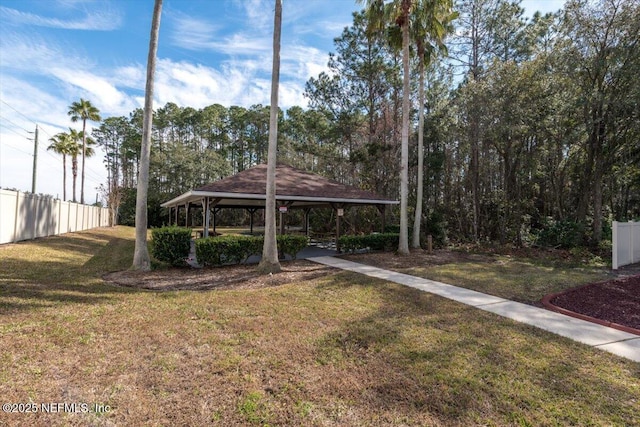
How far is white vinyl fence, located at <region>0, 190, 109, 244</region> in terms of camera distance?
11102 mm

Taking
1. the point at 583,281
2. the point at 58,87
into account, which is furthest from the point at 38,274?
the point at 583,281

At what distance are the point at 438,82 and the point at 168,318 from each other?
1947 cm

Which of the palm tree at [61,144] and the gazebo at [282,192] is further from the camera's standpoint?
the palm tree at [61,144]

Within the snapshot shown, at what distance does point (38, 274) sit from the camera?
7270 mm

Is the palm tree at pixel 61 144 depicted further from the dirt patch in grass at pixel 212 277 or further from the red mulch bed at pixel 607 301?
the red mulch bed at pixel 607 301

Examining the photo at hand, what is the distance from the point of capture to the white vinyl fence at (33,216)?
36.4ft

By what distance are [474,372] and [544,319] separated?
2.68m

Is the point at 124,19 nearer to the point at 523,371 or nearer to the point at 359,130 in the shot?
the point at 523,371

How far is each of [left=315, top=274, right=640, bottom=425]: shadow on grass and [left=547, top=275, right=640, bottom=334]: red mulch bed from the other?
174 cm

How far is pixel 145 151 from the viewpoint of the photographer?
8031 millimetres

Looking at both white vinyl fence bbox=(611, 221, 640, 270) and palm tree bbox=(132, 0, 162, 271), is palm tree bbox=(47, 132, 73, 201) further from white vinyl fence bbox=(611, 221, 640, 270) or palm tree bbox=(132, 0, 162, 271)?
white vinyl fence bbox=(611, 221, 640, 270)

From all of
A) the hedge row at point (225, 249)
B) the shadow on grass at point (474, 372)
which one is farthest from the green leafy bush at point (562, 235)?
the hedge row at point (225, 249)

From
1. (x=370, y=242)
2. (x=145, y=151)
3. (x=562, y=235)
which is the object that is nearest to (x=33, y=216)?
(x=145, y=151)

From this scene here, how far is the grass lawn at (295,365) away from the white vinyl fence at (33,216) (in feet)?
25.6
